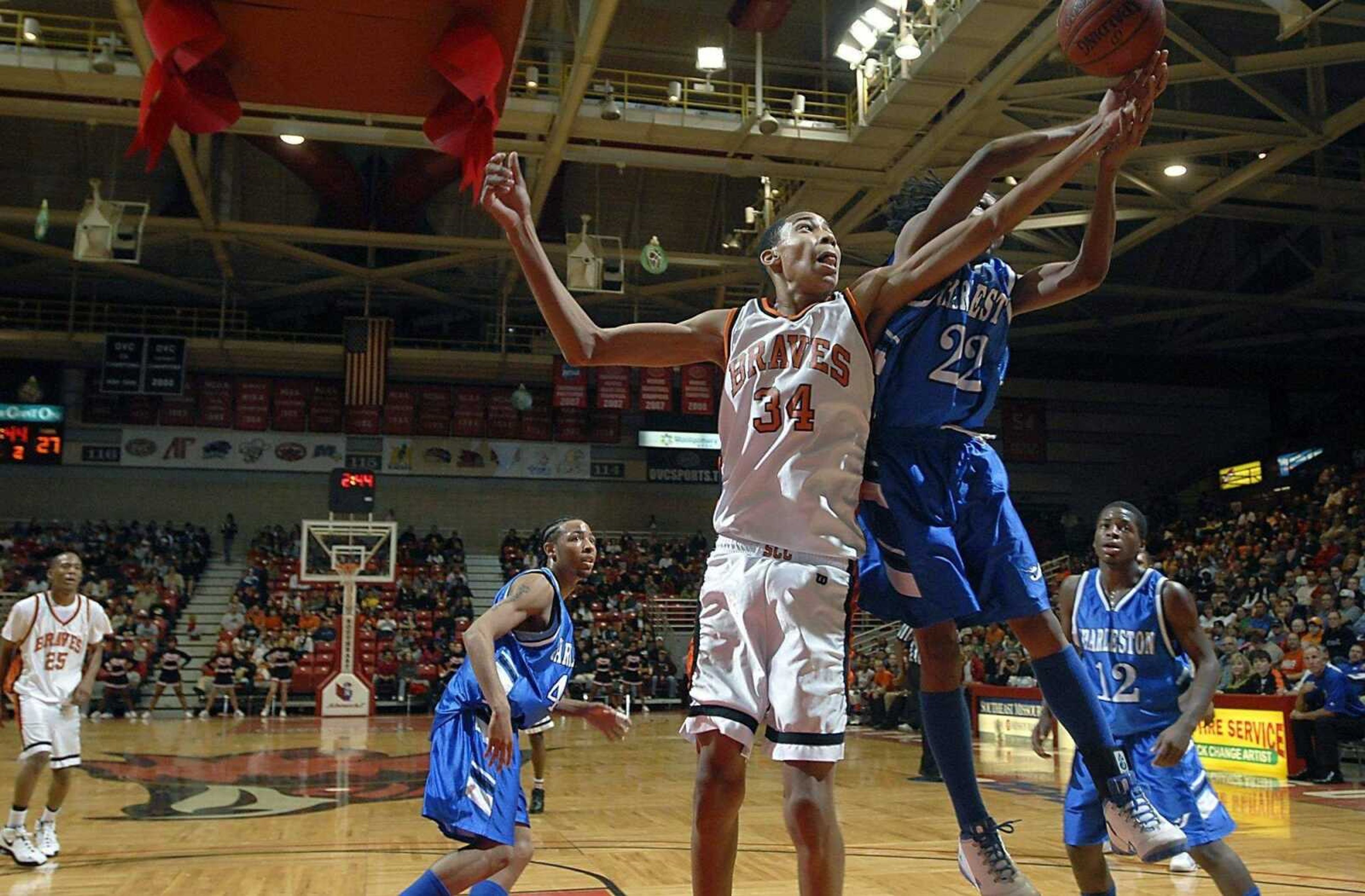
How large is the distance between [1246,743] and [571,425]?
56.7ft

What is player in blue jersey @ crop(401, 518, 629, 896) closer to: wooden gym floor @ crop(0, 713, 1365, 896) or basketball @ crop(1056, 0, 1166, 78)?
wooden gym floor @ crop(0, 713, 1365, 896)

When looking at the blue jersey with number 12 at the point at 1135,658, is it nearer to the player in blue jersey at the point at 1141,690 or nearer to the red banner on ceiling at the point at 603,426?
the player in blue jersey at the point at 1141,690

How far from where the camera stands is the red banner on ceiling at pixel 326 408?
25250 millimetres

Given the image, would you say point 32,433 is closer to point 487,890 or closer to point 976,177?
point 487,890

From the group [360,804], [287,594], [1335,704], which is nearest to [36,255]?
[287,594]

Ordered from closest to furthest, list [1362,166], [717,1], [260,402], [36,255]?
[717,1], [1362,166], [36,255], [260,402]

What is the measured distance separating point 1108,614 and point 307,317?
23194 millimetres

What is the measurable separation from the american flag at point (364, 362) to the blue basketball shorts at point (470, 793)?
19344 mm

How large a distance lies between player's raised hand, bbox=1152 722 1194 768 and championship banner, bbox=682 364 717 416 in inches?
671

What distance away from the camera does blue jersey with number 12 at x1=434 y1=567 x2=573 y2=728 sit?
423 cm

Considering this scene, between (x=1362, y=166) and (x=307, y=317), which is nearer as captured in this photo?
(x=1362, y=166)

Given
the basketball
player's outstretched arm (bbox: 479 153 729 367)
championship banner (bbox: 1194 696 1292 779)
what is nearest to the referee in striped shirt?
championship banner (bbox: 1194 696 1292 779)

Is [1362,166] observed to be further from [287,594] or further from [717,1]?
[287,594]

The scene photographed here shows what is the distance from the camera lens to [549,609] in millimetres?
4402
